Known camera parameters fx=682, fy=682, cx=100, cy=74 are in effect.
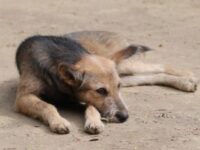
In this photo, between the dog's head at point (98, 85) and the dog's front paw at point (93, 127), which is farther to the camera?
the dog's head at point (98, 85)

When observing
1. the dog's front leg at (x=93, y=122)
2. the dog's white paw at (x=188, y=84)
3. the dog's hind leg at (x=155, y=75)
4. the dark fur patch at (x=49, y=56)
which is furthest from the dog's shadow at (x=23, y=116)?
the dog's white paw at (x=188, y=84)

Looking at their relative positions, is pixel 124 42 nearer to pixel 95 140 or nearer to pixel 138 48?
pixel 138 48

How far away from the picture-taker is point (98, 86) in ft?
19.7

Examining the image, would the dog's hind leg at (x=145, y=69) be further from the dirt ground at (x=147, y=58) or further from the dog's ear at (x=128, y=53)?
the dog's ear at (x=128, y=53)

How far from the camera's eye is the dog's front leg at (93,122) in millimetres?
5777

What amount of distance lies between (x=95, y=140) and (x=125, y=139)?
0.25m

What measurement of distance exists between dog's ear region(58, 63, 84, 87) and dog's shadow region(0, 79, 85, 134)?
328 mm

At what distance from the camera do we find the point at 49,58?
6441 mm

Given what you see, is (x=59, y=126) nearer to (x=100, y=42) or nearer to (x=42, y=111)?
(x=42, y=111)

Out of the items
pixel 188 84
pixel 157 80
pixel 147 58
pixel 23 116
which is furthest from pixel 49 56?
pixel 147 58

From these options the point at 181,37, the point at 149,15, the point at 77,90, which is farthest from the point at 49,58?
the point at 149,15

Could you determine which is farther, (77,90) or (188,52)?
(188,52)

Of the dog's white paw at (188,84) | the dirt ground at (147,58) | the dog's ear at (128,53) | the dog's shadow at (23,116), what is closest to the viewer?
the dirt ground at (147,58)

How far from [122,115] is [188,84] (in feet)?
4.47
